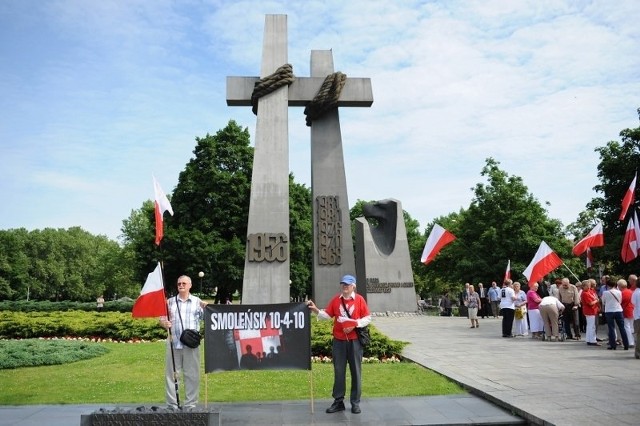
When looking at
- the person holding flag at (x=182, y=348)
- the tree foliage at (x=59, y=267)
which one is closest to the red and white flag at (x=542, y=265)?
the person holding flag at (x=182, y=348)

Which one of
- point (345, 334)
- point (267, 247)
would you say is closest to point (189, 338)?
point (345, 334)

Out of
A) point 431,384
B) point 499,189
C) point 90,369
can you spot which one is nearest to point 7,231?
point 499,189

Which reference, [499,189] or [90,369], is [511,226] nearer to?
[499,189]

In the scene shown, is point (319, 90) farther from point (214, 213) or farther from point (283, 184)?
point (214, 213)

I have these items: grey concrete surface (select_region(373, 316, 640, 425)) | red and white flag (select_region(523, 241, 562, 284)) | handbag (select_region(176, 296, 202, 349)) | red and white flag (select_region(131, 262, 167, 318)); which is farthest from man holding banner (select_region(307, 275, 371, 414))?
red and white flag (select_region(523, 241, 562, 284))

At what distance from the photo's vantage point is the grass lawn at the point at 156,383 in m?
9.26

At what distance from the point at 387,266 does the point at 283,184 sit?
828 cm

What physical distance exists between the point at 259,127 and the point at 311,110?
2803 mm

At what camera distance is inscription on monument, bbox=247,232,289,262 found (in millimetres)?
22828

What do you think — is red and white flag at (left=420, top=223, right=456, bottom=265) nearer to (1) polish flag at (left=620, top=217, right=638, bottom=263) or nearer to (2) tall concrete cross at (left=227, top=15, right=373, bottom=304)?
(2) tall concrete cross at (left=227, top=15, right=373, bottom=304)

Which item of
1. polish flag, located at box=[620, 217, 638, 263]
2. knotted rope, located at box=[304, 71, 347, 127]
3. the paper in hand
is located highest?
knotted rope, located at box=[304, 71, 347, 127]

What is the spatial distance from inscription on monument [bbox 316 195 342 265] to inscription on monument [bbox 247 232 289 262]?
2.16m

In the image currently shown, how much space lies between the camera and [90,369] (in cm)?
1230

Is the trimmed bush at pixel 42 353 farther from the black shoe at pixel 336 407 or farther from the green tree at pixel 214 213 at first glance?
the green tree at pixel 214 213
